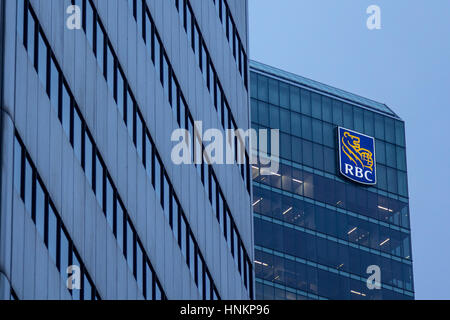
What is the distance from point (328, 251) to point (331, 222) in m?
2.58

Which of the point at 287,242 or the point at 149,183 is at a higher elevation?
the point at 287,242

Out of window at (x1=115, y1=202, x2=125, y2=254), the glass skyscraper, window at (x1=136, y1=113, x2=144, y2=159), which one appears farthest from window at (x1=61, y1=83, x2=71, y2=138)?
the glass skyscraper

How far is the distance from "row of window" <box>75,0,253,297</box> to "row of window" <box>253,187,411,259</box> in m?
34.8

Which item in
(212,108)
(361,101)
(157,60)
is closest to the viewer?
(157,60)

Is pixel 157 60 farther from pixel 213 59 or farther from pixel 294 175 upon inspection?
pixel 294 175

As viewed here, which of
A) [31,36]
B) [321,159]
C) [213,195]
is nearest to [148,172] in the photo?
[213,195]

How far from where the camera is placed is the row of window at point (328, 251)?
92.0 metres

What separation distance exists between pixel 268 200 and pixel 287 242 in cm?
349

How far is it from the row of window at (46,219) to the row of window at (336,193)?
168 feet

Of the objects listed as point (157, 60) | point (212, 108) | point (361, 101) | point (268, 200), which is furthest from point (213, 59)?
point (361, 101)

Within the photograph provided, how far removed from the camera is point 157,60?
174ft
